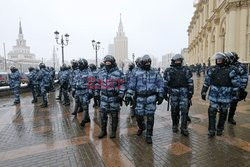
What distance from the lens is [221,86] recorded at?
5152 mm

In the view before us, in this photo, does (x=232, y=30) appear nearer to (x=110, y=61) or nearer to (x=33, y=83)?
(x=33, y=83)

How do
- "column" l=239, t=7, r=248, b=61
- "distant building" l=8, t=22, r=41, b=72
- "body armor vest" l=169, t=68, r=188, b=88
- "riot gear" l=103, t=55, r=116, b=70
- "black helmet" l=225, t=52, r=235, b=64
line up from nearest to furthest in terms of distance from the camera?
"riot gear" l=103, t=55, r=116, b=70 < "body armor vest" l=169, t=68, r=188, b=88 < "black helmet" l=225, t=52, r=235, b=64 < "column" l=239, t=7, r=248, b=61 < "distant building" l=8, t=22, r=41, b=72

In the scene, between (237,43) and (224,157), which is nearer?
(224,157)

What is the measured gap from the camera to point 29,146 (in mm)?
4961

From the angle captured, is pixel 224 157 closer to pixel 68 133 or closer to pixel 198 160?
pixel 198 160

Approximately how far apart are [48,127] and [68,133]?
3.44 ft

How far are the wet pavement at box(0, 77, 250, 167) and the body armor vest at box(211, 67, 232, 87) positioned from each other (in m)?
1.33

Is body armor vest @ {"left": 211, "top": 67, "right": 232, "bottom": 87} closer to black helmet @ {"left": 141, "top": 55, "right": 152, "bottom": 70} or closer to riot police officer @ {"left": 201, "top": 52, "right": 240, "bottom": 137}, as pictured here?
riot police officer @ {"left": 201, "top": 52, "right": 240, "bottom": 137}

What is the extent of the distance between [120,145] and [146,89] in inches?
55.7

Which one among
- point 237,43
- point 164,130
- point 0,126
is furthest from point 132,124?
point 237,43

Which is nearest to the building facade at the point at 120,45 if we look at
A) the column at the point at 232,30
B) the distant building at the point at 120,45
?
the distant building at the point at 120,45

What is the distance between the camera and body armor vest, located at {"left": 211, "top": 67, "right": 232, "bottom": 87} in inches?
199

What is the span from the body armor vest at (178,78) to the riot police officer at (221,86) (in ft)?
2.15

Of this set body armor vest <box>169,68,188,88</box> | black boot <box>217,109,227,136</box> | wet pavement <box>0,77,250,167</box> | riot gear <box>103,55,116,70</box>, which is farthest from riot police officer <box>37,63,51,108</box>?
black boot <box>217,109,227,136</box>
